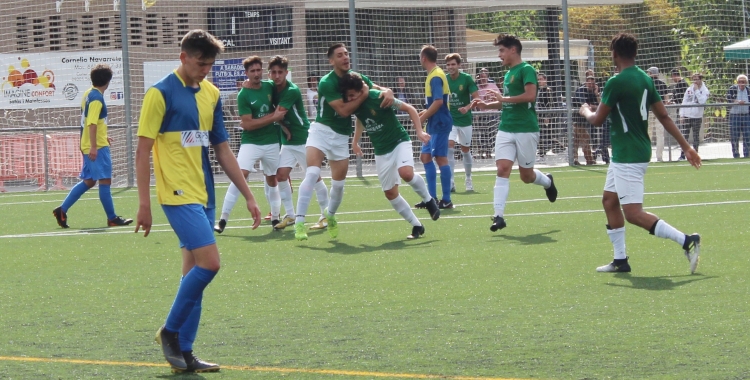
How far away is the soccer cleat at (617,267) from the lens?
8.97 metres

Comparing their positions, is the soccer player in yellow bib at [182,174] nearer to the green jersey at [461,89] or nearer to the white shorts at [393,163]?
the white shorts at [393,163]

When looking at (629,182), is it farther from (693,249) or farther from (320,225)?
(320,225)

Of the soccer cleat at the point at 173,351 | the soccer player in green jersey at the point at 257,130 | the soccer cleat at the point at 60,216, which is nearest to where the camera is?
the soccer cleat at the point at 173,351

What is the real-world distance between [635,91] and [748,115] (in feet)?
57.3

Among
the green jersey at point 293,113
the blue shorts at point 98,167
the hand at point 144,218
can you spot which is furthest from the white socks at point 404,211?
the hand at point 144,218

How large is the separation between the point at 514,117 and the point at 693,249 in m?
3.92

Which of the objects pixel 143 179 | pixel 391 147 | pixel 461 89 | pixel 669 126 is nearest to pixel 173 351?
pixel 143 179

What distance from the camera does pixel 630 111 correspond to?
28.9ft

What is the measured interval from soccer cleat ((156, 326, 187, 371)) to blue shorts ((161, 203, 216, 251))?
0.49 meters

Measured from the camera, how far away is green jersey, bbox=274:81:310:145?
1341 centimetres

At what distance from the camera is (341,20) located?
25125 millimetres

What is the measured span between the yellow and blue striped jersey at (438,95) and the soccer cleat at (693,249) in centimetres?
693

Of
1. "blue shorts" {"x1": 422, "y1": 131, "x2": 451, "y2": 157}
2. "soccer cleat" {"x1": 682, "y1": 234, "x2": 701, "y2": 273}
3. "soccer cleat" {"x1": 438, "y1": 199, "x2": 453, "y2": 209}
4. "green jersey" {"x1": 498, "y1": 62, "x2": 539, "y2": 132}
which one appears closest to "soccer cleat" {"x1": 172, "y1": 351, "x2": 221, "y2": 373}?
"soccer cleat" {"x1": 682, "y1": 234, "x2": 701, "y2": 273}

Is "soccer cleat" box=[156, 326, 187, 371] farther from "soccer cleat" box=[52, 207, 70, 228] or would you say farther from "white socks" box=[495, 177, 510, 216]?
"soccer cleat" box=[52, 207, 70, 228]
